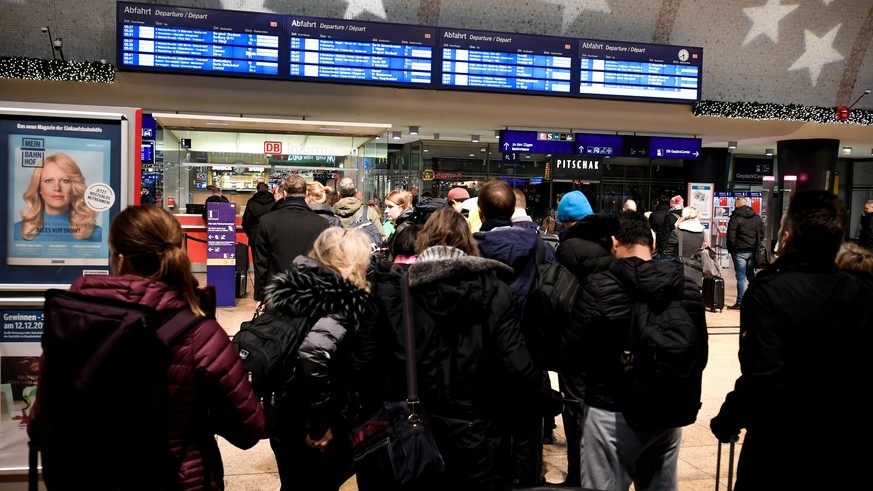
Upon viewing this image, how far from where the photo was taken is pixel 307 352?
9.04 ft

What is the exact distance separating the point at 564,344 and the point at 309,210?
335 cm

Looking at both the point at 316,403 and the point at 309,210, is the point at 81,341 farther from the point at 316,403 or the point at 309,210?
the point at 309,210

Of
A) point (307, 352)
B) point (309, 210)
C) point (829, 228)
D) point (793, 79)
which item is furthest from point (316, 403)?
point (793, 79)

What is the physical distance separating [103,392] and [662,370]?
202cm

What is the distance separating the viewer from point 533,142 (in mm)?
14273

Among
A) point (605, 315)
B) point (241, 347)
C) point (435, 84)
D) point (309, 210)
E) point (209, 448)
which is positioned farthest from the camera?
point (435, 84)

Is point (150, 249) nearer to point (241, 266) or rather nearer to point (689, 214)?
point (241, 266)

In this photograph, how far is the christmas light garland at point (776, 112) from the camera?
508 inches

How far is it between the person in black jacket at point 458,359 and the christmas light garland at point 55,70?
365 inches

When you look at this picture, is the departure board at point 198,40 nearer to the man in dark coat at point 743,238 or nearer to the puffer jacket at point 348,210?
the puffer jacket at point 348,210

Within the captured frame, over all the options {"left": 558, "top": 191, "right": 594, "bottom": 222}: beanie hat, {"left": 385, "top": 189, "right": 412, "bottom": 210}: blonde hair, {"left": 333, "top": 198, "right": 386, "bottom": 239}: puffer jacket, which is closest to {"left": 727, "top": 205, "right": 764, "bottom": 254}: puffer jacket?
{"left": 385, "top": 189, "right": 412, "bottom": 210}: blonde hair

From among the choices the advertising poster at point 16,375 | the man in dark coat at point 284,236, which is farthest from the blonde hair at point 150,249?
the man in dark coat at point 284,236

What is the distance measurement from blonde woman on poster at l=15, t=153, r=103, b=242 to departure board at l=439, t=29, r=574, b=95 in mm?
8621

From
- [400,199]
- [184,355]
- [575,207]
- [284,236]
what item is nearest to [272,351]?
[184,355]
